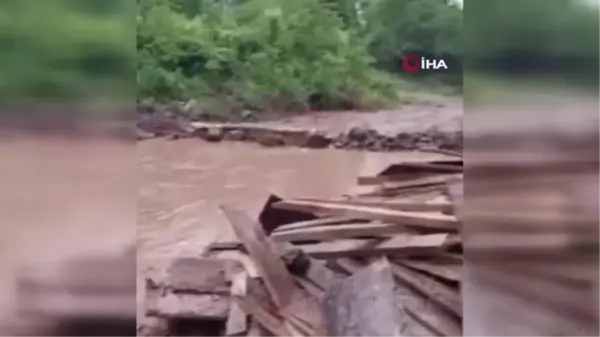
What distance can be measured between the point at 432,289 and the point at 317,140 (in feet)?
1.42

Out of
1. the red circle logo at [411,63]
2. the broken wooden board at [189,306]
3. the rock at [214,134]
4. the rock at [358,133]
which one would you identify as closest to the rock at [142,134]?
the rock at [214,134]

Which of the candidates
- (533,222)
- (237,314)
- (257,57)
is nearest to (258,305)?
(237,314)

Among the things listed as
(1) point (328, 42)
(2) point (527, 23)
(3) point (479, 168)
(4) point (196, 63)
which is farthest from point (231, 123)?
(2) point (527, 23)

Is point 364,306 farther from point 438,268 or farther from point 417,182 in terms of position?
point 417,182

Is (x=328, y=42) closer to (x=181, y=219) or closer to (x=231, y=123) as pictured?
(x=231, y=123)

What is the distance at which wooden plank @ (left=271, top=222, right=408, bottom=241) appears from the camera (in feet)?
5.52

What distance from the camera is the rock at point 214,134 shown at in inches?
65.2

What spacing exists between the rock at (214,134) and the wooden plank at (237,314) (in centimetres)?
30

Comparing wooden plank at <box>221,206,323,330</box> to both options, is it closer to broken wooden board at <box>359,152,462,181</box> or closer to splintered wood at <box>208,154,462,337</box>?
splintered wood at <box>208,154,462,337</box>

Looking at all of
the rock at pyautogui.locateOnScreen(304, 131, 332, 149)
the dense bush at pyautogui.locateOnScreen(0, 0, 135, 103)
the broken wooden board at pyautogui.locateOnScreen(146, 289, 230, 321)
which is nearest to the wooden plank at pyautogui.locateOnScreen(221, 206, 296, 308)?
the broken wooden board at pyautogui.locateOnScreen(146, 289, 230, 321)

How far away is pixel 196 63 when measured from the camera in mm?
1653

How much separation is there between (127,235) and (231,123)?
1.10 ft

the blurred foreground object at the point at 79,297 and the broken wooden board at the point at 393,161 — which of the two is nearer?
the blurred foreground object at the point at 79,297

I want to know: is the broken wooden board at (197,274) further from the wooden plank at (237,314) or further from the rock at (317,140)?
the rock at (317,140)
